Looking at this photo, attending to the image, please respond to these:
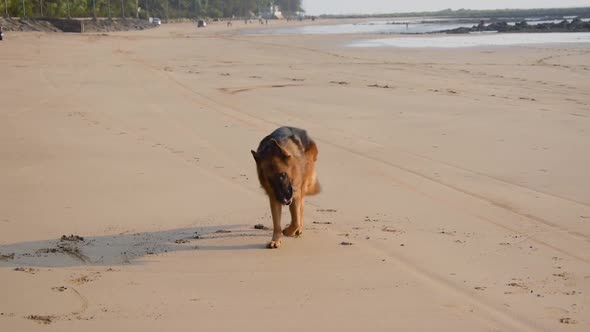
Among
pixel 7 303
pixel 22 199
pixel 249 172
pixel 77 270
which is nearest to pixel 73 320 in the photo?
pixel 7 303

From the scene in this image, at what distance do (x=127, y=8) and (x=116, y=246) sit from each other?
118 meters

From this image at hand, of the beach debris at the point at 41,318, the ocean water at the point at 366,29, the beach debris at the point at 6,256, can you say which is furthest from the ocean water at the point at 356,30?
the beach debris at the point at 41,318

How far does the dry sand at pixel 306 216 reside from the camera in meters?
5.52

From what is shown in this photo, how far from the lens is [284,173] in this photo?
7.05 meters

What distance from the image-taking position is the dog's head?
7008 millimetres

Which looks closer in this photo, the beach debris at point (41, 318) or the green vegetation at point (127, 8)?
the beach debris at point (41, 318)

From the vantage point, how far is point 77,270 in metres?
6.33

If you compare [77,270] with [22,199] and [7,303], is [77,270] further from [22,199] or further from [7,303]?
[22,199]

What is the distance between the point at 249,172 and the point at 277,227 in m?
3.17

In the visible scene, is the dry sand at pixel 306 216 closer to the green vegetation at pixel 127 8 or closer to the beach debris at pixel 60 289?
the beach debris at pixel 60 289

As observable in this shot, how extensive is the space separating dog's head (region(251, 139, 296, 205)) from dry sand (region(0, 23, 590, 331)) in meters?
0.52

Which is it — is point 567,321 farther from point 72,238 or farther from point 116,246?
point 72,238

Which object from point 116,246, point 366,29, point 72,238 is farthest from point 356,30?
point 116,246

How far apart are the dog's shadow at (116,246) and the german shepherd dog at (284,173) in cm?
33
